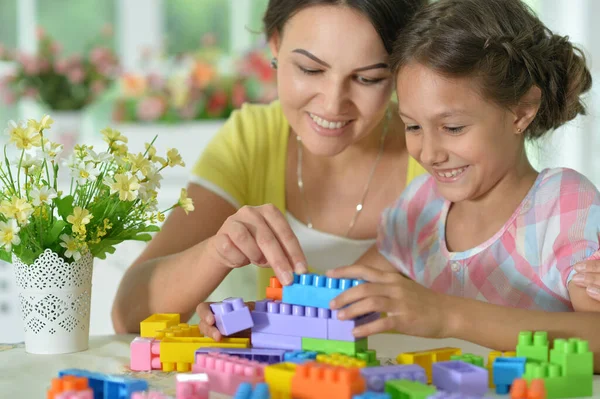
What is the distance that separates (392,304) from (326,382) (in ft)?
0.94

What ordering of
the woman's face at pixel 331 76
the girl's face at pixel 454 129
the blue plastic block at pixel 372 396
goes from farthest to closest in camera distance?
the woman's face at pixel 331 76, the girl's face at pixel 454 129, the blue plastic block at pixel 372 396

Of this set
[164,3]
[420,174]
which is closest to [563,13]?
[164,3]

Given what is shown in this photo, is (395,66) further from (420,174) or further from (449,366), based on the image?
(449,366)

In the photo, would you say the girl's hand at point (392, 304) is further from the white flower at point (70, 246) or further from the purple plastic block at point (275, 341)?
the white flower at point (70, 246)

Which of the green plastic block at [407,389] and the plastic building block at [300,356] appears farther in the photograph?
the plastic building block at [300,356]

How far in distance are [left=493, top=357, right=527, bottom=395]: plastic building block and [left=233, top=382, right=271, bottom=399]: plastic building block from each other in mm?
340

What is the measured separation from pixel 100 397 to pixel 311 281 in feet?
1.19

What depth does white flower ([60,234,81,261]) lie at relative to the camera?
1417 millimetres

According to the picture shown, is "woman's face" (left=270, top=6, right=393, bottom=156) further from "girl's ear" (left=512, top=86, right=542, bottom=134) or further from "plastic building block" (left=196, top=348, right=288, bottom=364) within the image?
"plastic building block" (left=196, top=348, right=288, bottom=364)

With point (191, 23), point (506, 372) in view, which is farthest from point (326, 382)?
point (191, 23)

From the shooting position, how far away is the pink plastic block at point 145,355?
131 centimetres

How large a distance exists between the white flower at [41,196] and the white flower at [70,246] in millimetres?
75

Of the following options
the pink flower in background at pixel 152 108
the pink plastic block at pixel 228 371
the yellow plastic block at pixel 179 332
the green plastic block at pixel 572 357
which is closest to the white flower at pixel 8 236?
the yellow plastic block at pixel 179 332

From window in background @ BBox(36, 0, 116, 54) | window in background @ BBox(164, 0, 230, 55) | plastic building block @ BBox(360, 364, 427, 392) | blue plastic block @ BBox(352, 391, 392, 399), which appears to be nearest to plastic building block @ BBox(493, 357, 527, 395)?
plastic building block @ BBox(360, 364, 427, 392)
